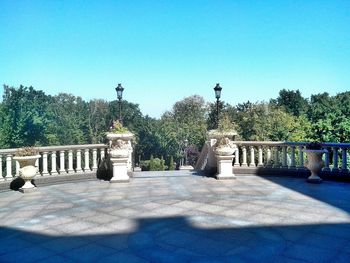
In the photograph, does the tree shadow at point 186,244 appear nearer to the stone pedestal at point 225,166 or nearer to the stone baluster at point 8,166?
the stone baluster at point 8,166

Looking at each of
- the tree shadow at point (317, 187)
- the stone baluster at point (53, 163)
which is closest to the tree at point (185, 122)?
the tree shadow at point (317, 187)

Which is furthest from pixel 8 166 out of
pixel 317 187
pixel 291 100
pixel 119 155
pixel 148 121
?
pixel 291 100

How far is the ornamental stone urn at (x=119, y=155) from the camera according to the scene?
30.1ft

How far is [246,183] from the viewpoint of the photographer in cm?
872

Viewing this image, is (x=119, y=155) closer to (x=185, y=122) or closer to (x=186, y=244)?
(x=186, y=244)

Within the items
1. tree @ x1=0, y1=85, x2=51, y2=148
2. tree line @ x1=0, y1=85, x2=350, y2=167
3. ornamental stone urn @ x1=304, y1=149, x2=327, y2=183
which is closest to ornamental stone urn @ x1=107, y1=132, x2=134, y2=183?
ornamental stone urn @ x1=304, y1=149, x2=327, y2=183

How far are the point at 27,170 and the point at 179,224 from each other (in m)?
5.08

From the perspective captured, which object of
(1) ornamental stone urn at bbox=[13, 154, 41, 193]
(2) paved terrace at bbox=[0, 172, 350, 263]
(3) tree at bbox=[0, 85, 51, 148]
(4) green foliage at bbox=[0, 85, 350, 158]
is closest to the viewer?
(2) paved terrace at bbox=[0, 172, 350, 263]

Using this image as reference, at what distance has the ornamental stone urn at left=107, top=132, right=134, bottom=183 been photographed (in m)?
9.17

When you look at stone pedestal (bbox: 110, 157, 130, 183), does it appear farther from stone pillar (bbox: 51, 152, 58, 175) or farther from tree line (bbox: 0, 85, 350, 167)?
tree line (bbox: 0, 85, 350, 167)

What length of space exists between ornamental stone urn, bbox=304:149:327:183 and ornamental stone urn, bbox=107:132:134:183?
5.19 m

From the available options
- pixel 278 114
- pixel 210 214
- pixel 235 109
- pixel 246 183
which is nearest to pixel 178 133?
A: pixel 235 109

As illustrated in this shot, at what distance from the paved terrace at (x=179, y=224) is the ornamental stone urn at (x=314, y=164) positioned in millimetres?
421

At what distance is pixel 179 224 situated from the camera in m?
4.89
